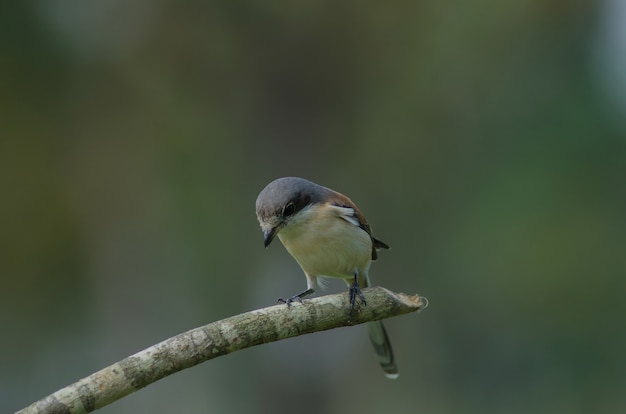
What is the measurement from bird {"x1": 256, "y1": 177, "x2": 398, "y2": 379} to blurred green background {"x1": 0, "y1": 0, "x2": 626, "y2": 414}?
263 inches

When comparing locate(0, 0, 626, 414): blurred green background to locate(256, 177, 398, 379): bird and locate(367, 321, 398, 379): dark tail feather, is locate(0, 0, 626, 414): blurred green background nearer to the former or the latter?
locate(367, 321, 398, 379): dark tail feather

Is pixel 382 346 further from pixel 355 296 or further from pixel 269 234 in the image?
pixel 355 296

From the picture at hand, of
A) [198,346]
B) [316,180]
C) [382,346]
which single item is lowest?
[382,346]

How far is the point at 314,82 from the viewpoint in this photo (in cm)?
1445

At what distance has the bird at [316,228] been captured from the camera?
19.4 ft

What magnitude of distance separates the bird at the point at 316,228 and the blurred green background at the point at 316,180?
668cm

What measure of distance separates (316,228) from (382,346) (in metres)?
1.31

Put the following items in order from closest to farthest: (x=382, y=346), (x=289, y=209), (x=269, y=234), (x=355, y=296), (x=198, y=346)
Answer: (x=198, y=346) < (x=355, y=296) < (x=269, y=234) < (x=289, y=209) < (x=382, y=346)

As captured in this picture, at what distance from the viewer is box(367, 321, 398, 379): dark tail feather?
6.60 m

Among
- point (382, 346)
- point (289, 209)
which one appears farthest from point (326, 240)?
point (382, 346)

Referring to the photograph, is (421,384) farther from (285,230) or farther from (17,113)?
(285,230)

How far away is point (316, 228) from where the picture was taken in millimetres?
6129

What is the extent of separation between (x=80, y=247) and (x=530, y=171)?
9255mm

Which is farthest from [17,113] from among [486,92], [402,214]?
[486,92]
